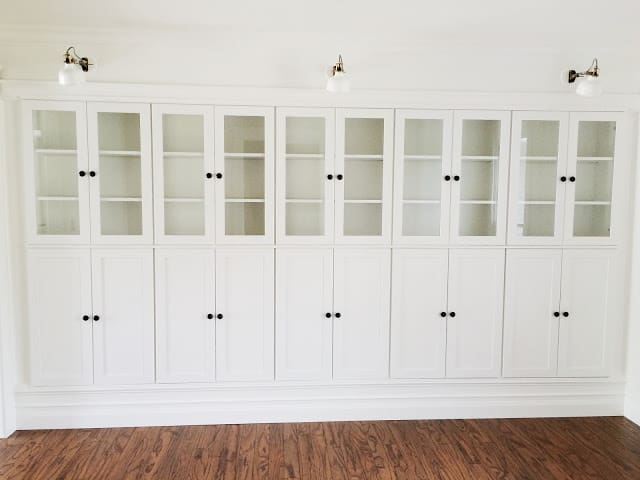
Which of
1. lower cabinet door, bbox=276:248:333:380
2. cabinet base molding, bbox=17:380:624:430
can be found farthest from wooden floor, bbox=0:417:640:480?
lower cabinet door, bbox=276:248:333:380

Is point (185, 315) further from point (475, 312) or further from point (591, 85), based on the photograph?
point (591, 85)

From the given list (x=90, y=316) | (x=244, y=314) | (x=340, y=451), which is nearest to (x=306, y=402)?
(x=340, y=451)

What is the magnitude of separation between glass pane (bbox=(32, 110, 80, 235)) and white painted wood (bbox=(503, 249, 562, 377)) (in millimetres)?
2986

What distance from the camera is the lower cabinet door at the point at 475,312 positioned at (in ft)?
10.5

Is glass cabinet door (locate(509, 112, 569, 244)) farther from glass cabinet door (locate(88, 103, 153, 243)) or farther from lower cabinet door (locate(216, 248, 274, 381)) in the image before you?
glass cabinet door (locate(88, 103, 153, 243))

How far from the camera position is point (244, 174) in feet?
10.2

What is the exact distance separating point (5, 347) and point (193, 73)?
2141mm

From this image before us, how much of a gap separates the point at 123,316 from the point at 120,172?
3.16ft

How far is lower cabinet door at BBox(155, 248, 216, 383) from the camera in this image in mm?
3066

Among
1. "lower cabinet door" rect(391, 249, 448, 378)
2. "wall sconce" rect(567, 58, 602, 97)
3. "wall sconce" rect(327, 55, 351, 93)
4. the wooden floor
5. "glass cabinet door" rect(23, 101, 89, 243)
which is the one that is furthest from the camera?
"lower cabinet door" rect(391, 249, 448, 378)

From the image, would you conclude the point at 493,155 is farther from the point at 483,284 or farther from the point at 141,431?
the point at 141,431

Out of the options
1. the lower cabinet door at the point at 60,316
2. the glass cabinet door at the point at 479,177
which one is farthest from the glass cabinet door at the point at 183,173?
the glass cabinet door at the point at 479,177

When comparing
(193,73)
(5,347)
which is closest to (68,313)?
(5,347)

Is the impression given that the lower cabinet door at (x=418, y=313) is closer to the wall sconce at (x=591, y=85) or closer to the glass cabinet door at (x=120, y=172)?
the wall sconce at (x=591, y=85)
